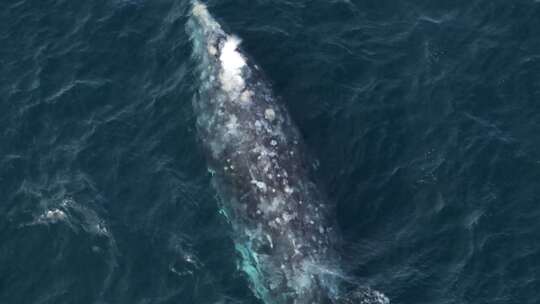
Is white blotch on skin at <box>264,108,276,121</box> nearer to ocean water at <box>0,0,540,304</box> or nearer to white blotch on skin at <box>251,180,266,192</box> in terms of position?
ocean water at <box>0,0,540,304</box>

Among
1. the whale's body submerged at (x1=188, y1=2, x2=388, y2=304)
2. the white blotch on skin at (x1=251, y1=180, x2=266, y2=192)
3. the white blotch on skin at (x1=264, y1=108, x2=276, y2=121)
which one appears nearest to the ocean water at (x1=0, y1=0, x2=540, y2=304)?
the whale's body submerged at (x1=188, y1=2, x2=388, y2=304)

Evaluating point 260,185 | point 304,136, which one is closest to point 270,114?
point 304,136

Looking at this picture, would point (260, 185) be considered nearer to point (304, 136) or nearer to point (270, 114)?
point (270, 114)

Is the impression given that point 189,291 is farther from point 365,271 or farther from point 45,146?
point 45,146

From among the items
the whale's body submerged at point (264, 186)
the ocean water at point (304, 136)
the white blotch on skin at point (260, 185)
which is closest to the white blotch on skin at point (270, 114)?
the whale's body submerged at point (264, 186)

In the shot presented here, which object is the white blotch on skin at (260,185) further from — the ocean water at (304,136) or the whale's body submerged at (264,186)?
the ocean water at (304,136)
